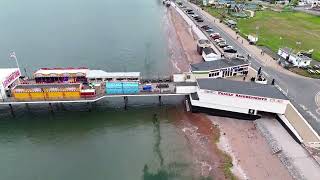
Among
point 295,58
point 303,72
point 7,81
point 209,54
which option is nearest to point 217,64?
point 209,54

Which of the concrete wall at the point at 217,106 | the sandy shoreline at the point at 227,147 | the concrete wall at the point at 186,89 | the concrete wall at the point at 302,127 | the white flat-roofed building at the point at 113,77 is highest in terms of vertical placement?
the white flat-roofed building at the point at 113,77

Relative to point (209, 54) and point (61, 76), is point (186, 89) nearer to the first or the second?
point (209, 54)

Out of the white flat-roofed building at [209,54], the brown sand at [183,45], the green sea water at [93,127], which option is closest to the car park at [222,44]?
the white flat-roofed building at [209,54]

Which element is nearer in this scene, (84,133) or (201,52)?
(84,133)

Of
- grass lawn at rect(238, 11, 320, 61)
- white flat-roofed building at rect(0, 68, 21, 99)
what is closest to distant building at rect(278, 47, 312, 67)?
grass lawn at rect(238, 11, 320, 61)

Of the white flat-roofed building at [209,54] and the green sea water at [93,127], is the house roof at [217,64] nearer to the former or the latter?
the green sea water at [93,127]

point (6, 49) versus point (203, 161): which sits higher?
point (6, 49)

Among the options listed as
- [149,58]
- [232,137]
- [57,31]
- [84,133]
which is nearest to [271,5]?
[149,58]

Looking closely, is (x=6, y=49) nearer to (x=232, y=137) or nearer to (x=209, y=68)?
(x=209, y=68)
